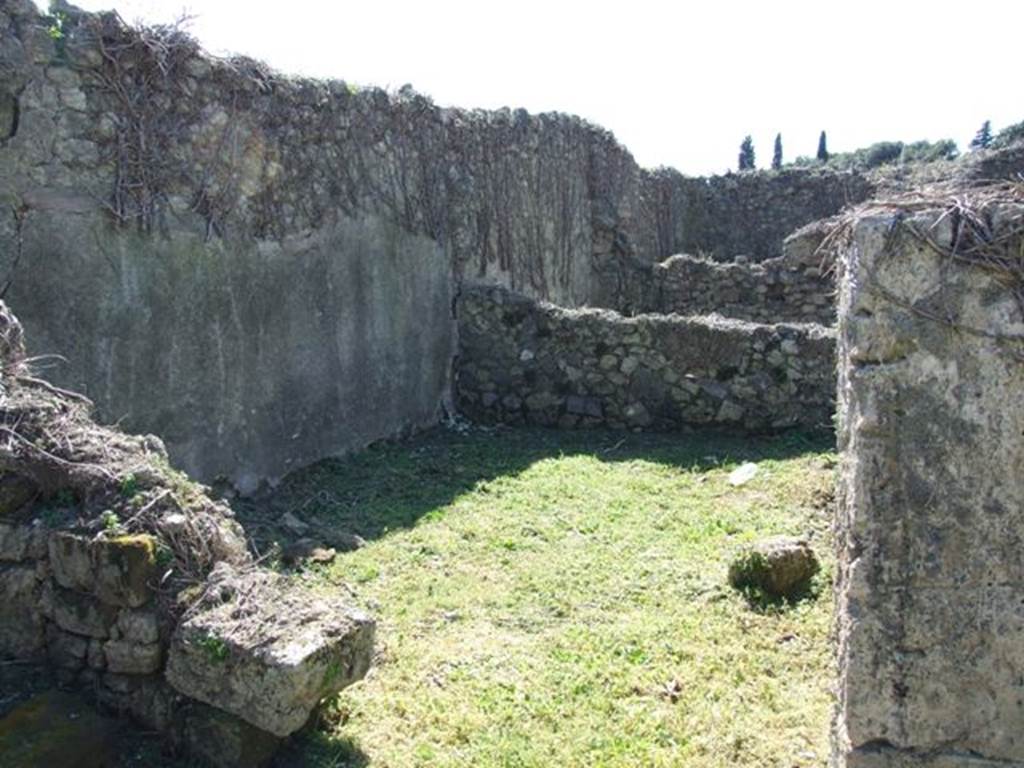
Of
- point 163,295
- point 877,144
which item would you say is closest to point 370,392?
point 163,295

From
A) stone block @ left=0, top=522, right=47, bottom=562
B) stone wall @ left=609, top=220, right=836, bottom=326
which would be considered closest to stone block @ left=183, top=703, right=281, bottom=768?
stone block @ left=0, top=522, right=47, bottom=562

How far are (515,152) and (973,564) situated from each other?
9.69m

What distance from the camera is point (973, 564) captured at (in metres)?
3.07

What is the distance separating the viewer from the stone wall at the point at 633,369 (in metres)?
9.20

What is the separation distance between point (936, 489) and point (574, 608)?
2.81 meters

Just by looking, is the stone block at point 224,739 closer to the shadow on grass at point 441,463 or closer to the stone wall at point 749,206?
the shadow on grass at point 441,463

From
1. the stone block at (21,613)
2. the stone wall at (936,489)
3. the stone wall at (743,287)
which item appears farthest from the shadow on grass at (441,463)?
the stone wall at (743,287)

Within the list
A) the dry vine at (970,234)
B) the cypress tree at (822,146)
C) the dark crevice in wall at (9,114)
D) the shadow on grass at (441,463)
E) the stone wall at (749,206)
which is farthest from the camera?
the cypress tree at (822,146)

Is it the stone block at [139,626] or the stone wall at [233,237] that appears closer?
the stone block at [139,626]

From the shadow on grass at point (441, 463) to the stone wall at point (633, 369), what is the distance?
216mm

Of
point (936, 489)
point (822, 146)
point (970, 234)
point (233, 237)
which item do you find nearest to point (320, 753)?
point (936, 489)

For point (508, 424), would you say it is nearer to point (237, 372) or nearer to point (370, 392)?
point (370, 392)

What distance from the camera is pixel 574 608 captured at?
557 cm

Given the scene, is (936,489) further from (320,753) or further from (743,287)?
(743,287)
